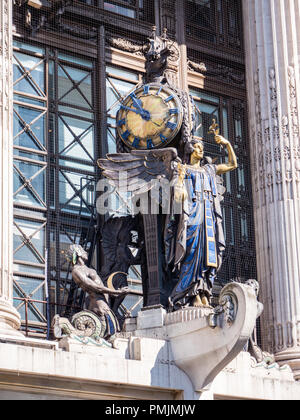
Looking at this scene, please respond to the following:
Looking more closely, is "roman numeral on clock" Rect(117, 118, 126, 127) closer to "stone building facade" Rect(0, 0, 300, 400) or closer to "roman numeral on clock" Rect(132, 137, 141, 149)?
"roman numeral on clock" Rect(132, 137, 141, 149)

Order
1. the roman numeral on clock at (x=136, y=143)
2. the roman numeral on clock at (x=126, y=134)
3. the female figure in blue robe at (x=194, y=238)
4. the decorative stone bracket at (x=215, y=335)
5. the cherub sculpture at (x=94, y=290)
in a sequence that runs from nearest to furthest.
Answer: the decorative stone bracket at (x=215, y=335) → the cherub sculpture at (x=94, y=290) → the female figure in blue robe at (x=194, y=238) → the roman numeral on clock at (x=136, y=143) → the roman numeral on clock at (x=126, y=134)

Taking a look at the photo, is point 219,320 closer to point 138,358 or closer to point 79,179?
point 138,358

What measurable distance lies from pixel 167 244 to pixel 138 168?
1890mm

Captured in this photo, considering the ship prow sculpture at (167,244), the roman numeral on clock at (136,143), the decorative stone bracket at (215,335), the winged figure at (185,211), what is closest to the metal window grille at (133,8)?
the ship prow sculpture at (167,244)

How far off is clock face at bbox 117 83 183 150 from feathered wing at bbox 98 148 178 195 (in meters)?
0.40

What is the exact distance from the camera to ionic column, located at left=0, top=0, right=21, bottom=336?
83.3ft

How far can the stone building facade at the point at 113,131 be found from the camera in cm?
2902

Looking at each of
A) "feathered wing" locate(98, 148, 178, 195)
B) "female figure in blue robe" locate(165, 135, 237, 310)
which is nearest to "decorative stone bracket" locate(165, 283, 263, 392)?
"female figure in blue robe" locate(165, 135, 237, 310)

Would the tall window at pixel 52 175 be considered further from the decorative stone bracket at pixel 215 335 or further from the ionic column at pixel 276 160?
the decorative stone bracket at pixel 215 335

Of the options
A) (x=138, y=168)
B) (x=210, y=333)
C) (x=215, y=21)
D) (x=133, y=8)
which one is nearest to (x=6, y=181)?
(x=138, y=168)

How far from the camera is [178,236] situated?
27172mm

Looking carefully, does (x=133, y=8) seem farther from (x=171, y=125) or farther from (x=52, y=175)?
(x=171, y=125)

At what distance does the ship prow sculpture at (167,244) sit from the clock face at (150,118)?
0.02 m
